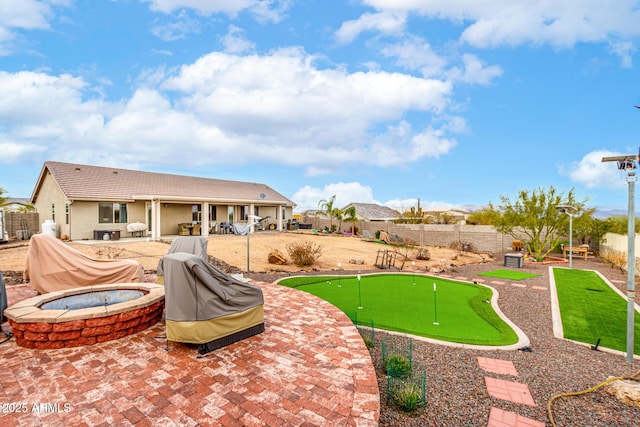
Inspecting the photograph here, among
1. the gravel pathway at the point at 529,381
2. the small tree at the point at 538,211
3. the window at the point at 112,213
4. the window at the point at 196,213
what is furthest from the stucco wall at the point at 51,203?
the small tree at the point at 538,211

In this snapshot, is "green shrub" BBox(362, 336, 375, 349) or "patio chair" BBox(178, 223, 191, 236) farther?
"patio chair" BBox(178, 223, 191, 236)

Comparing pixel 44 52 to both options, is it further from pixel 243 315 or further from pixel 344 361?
pixel 344 361

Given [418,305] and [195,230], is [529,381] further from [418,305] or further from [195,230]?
[195,230]

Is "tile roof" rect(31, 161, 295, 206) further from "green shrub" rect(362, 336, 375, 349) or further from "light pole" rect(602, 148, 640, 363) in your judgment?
"light pole" rect(602, 148, 640, 363)

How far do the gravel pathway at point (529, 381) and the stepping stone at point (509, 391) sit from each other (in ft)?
0.26

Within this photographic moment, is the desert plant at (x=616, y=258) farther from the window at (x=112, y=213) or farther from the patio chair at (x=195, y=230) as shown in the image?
the window at (x=112, y=213)

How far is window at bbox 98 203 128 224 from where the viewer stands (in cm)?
1972

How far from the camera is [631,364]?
5258 mm

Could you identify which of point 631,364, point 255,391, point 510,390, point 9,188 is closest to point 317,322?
point 255,391

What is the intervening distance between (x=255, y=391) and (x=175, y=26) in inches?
514

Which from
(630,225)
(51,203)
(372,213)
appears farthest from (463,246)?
(51,203)

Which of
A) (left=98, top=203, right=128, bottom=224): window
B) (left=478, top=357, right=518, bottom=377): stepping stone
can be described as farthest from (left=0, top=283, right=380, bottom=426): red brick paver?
(left=98, top=203, right=128, bottom=224): window

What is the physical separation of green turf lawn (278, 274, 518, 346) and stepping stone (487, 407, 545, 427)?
212 centimetres

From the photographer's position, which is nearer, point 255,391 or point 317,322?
point 255,391
